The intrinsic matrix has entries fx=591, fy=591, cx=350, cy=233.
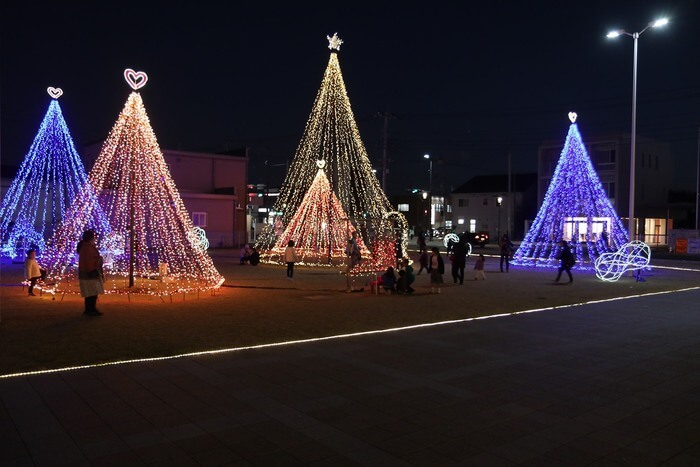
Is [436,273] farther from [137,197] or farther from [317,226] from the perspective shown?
[317,226]

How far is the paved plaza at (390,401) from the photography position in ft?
16.1

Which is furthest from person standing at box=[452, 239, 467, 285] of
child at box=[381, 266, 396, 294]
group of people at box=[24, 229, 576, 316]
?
child at box=[381, 266, 396, 294]

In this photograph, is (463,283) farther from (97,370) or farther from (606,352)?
(97,370)

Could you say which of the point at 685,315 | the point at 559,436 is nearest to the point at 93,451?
the point at 559,436

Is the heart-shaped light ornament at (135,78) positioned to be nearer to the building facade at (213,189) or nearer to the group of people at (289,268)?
the group of people at (289,268)

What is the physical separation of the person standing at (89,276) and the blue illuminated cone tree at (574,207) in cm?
2082

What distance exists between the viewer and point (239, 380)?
7.05 meters

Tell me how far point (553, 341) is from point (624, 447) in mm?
4671

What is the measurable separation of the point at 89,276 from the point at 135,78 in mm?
6412

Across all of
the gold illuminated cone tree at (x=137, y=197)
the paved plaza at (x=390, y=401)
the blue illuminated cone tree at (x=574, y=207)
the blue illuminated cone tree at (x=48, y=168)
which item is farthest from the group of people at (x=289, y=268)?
the blue illuminated cone tree at (x=48, y=168)

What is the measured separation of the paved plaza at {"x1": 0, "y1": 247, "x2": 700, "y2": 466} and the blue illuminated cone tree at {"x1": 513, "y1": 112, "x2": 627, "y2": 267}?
1616 cm

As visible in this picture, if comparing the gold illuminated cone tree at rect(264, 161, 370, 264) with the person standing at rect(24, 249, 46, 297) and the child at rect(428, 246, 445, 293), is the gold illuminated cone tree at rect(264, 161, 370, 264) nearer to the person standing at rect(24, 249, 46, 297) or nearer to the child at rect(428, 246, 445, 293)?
the child at rect(428, 246, 445, 293)

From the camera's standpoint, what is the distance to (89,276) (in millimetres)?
11328

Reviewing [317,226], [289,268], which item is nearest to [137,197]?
[289,268]
